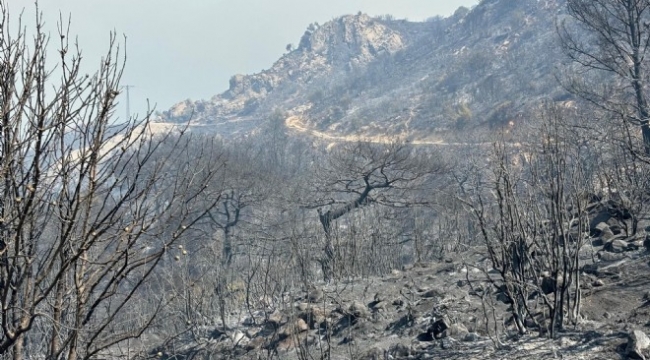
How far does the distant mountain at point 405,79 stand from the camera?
158ft

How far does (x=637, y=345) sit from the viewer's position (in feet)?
15.6

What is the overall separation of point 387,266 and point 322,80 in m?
79.1

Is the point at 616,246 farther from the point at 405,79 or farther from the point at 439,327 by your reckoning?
the point at 405,79

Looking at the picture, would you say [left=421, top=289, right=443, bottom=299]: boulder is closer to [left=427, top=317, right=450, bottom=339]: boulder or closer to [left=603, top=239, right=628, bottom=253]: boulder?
[left=427, top=317, right=450, bottom=339]: boulder

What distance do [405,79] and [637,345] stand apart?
68335 mm

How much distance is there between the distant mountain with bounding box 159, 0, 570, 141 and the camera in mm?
48241

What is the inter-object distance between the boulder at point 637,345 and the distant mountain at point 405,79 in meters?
22.5

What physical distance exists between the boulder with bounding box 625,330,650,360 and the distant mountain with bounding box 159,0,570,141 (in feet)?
73.9

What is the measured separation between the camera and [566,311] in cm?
611

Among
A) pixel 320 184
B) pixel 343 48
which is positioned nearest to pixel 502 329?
pixel 320 184

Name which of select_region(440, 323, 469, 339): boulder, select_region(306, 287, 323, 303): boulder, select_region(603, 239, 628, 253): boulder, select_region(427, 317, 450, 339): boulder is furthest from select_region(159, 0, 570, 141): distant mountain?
select_region(440, 323, 469, 339): boulder

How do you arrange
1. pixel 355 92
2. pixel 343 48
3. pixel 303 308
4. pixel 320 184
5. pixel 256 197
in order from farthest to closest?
pixel 343 48 < pixel 355 92 < pixel 256 197 < pixel 320 184 < pixel 303 308

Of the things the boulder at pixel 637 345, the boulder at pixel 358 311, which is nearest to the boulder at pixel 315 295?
the boulder at pixel 358 311

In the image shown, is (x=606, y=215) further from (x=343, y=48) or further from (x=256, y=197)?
(x=343, y=48)
